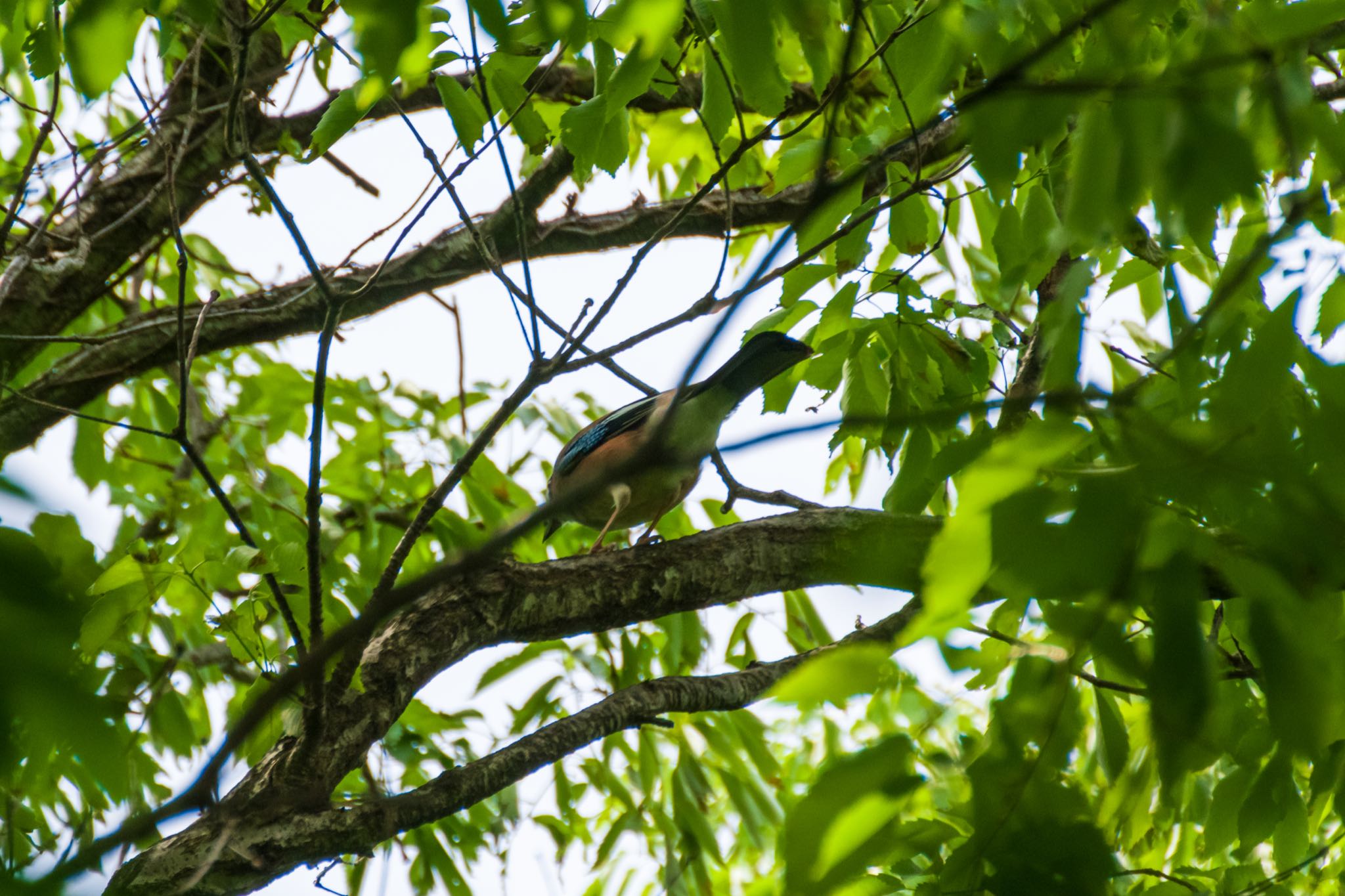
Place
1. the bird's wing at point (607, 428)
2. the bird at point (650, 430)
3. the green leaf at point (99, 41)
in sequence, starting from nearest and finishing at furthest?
the green leaf at point (99, 41), the bird at point (650, 430), the bird's wing at point (607, 428)

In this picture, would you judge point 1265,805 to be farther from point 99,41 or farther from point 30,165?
point 30,165

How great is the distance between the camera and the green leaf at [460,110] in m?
2.37

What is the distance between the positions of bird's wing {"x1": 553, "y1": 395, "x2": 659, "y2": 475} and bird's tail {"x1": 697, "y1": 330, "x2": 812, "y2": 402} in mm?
753

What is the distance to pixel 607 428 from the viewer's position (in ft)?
16.9

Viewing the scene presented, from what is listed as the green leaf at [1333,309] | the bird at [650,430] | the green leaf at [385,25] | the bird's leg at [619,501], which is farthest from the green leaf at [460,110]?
the bird's leg at [619,501]

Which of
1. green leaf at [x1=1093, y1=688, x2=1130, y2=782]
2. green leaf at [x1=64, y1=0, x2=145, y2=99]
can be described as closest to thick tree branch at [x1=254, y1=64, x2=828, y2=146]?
green leaf at [x1=64, y1=0, x2=145, y2=99]

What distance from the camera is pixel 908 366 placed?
8.97 feet

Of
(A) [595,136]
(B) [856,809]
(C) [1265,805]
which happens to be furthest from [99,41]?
(C) [1265,805]

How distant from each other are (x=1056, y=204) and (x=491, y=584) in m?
1.77

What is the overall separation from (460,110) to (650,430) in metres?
1.71

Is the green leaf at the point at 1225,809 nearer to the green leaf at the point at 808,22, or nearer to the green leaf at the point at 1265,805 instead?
the green leaf at the point at 1265,805

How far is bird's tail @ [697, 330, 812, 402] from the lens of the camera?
4.27 meters

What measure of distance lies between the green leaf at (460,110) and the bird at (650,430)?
1.55 metres

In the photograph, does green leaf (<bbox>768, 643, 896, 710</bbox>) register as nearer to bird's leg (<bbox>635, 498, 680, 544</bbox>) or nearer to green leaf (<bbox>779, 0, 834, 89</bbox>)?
green leaf (<bbox>779, 0, 834, 89</bbox>)
